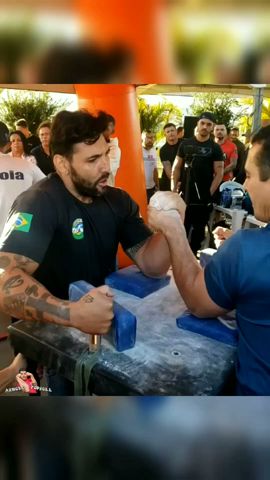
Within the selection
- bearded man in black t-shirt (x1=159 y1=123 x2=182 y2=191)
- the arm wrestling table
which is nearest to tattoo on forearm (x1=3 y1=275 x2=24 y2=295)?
the arm wrestling table

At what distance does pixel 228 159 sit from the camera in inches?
162

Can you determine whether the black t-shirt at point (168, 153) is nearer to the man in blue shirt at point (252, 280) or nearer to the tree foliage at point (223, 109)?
the tree foliage at point (223, 109)

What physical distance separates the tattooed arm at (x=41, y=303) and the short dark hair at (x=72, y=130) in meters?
0.41

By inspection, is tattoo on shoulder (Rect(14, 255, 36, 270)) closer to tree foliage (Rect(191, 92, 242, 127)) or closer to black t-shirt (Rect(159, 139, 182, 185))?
black t-shirt (Rect(159, 139, 182, 185))

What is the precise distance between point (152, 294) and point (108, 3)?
3.53 ft

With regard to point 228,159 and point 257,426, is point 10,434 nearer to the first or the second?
point 257,426

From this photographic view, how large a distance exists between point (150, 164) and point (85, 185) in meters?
3.42

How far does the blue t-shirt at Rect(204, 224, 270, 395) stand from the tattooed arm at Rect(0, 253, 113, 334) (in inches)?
10.5

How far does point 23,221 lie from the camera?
1107 millimetres

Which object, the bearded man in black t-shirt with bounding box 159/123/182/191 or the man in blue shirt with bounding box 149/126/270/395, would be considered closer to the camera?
the man in blue shirt with bounding box 149/126/270/395

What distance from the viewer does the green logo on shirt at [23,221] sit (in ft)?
3.54

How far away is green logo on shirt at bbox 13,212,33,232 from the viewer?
3.54 ft

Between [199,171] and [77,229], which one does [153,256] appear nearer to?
[77,229]

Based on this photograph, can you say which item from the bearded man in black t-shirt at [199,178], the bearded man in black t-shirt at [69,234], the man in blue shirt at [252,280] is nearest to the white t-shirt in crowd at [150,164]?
the bearded man in black t-shirt at [199,178]
